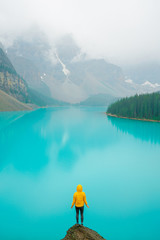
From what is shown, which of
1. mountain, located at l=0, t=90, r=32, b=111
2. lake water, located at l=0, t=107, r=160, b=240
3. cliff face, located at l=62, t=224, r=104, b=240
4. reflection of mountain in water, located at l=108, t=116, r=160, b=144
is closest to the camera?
cliff face, located at l=62, t=224, r=104, b=240

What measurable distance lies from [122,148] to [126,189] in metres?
20.2

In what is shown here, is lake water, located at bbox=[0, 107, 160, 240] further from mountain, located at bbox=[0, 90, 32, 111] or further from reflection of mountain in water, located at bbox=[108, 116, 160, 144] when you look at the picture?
mountain, located at bbox=[0, 90, 32, 111]

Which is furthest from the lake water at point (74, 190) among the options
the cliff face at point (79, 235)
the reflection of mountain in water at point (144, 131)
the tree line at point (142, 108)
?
the tree line at point (142, 108)

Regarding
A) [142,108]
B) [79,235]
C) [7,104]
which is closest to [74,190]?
[79,235]

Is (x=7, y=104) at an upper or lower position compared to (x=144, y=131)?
upper

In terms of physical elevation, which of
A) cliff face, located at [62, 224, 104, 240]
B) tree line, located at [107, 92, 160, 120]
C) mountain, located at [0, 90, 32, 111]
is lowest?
cliff face, located at [62, 224, 104, 240]

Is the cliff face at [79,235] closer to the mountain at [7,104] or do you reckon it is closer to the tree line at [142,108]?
the tree line at [142,108]

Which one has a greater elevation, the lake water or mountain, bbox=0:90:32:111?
mountain, bbox=0:90:32:111

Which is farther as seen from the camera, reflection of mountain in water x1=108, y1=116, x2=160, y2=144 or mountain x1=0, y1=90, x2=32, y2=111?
mountain x1=0, y1=90, x2=32, y2=111

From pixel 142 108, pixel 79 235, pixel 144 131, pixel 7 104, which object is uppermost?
pixel 7 104

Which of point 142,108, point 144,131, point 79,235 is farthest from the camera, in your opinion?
point 142,108

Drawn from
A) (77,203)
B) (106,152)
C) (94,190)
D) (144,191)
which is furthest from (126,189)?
(106,152)

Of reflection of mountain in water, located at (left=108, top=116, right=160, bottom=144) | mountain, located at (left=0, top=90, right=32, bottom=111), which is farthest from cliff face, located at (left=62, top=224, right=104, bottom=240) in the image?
mountain, located at (left=0, top=90, right=32, bottom=111)

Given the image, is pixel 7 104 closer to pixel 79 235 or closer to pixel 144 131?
pixel 144 131
